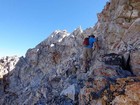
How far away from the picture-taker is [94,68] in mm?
14219

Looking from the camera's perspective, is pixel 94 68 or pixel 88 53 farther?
pixel 88 53

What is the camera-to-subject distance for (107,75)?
12.6 metres

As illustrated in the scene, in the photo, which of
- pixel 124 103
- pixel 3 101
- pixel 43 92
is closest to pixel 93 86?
pixel 124 103

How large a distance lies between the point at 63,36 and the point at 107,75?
3834 centimetres

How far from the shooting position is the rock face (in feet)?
37.0

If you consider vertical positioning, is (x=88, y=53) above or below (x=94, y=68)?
above

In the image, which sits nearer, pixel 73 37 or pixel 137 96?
pixel 137 96

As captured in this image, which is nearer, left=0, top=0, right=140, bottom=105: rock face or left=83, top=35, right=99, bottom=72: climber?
left=0, top=0, right=140, bottom=105: rock face

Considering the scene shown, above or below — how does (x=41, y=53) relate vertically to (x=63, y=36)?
below

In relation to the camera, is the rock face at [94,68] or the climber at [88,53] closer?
the rock face at [94,68]

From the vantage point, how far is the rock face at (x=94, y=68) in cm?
1127

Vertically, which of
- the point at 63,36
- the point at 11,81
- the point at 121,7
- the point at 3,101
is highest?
the point at 63,36

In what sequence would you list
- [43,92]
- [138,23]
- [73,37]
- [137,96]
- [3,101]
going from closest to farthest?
[137,96]
[138,23]
[43,92]
[3,101]
[73,37]

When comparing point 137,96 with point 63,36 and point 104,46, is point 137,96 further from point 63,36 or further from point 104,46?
point 63,36
